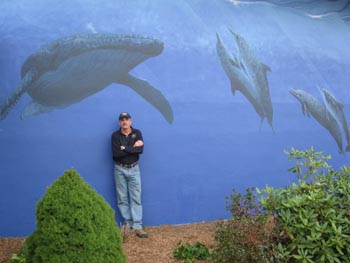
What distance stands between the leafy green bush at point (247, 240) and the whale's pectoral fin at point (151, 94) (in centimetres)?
257

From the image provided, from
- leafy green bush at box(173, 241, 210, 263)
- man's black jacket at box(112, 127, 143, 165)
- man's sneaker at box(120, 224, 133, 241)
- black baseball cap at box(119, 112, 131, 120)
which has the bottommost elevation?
leafy green bush at box(173, 241, 210, 263)

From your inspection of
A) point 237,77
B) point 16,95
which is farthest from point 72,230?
point 237,77

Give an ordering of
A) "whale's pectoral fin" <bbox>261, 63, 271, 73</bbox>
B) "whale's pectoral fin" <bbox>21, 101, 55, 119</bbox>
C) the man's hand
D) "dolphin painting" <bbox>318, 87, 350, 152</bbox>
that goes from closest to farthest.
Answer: "whale's pectoral fin" <bbox>21, 101, 55, 119</bbox> → the man's hand → "whale's pectoral fin" <bbox>261, 63, 271, 73</bbox> → "dolphin painting" <bbox>318, 87, 350, 152</bbox>

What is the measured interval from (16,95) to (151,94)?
6.76 ft

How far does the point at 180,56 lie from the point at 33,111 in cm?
253

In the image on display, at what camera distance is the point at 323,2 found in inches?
342

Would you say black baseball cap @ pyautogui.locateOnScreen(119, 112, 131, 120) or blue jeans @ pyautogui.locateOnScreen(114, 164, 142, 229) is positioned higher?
black baseball cap @ pyautogui.locateOnScreen(119, 112, 131, 120)

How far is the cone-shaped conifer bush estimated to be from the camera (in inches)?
140

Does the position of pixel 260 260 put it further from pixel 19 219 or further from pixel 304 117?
pixel 304 117

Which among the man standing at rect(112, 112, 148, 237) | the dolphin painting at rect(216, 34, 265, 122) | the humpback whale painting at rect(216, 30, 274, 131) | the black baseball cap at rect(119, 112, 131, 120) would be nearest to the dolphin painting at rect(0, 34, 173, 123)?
the black baseball cap at rect(119, 112, 131, 120)

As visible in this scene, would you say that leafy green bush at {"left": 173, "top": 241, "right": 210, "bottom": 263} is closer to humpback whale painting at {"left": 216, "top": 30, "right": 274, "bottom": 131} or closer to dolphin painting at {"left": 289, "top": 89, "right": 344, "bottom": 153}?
humpback whale painting at {"left": 216, "top": 30, "right": 274, "bottom": 131}

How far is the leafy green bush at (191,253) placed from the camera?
17.6 ft

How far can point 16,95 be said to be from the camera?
20.1ft

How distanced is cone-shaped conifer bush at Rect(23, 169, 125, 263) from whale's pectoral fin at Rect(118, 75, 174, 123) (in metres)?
3.05
